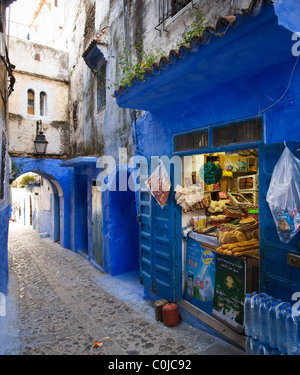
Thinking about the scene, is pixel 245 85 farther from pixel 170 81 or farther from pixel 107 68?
pixel 107 68

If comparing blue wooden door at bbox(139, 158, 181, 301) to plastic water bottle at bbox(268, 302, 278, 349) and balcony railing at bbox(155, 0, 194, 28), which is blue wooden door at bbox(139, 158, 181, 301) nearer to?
plastic water bottle at bbox(268, 302, 278, 349)

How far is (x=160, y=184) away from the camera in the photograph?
539cm

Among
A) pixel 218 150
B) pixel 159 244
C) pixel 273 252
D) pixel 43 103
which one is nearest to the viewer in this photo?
pixel 273 252

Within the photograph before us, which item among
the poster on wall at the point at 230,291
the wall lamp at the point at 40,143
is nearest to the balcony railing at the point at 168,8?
the poster on wall at the point at 230,291

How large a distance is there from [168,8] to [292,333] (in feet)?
20.9

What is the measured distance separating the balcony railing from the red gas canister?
5.88m

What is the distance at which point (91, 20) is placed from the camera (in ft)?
33.9

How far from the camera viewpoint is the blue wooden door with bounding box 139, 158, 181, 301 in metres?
5.42

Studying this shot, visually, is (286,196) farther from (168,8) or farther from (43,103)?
(43,103)

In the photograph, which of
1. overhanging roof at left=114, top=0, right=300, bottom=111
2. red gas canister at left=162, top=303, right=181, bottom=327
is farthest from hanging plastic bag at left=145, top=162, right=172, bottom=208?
red gas canister at left=162, top=303, right=181, bottom=327

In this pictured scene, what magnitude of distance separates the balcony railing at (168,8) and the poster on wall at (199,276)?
473cm

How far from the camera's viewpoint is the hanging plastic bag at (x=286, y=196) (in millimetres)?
3123

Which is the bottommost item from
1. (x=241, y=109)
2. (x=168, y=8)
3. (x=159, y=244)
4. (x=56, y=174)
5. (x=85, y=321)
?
(x=85, y=321)

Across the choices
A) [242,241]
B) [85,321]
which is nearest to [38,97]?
[85,321]
